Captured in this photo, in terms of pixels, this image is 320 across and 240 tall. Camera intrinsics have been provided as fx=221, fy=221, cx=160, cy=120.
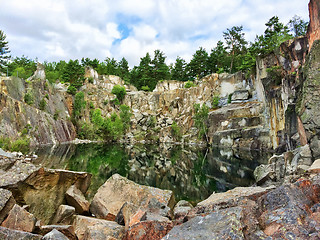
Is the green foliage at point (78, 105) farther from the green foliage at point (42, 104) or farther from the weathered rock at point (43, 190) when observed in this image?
the weathered rock at point (43, 190)

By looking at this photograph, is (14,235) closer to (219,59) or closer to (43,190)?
(43,190)

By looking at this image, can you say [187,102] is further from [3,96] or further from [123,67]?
[3,96]

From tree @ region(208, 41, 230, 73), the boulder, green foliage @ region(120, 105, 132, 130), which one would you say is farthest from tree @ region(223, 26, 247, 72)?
the boulder

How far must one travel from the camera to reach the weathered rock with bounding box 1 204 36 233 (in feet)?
17.6

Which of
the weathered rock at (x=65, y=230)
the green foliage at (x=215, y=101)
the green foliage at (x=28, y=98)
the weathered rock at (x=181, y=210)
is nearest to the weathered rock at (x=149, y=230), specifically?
the weathered rock at (x=181, y=210)

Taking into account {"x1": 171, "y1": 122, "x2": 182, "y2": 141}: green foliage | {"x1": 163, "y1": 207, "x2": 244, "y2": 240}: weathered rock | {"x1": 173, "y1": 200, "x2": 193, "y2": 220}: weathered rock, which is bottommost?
{"x1": 173, "y1": 200, "x2": 193, "y2": 220}: weathered rock

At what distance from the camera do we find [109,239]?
4.46m

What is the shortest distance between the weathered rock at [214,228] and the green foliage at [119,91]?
231ft

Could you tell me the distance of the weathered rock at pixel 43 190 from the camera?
23.5 feet

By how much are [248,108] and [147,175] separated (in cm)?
3415

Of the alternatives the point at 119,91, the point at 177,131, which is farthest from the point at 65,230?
the point at 119,91

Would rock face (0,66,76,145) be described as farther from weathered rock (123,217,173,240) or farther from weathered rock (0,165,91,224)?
weathered rock (123,217,173,240)

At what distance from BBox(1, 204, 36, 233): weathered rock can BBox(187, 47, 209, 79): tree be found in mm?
70383

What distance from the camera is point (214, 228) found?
3754 millimetres
